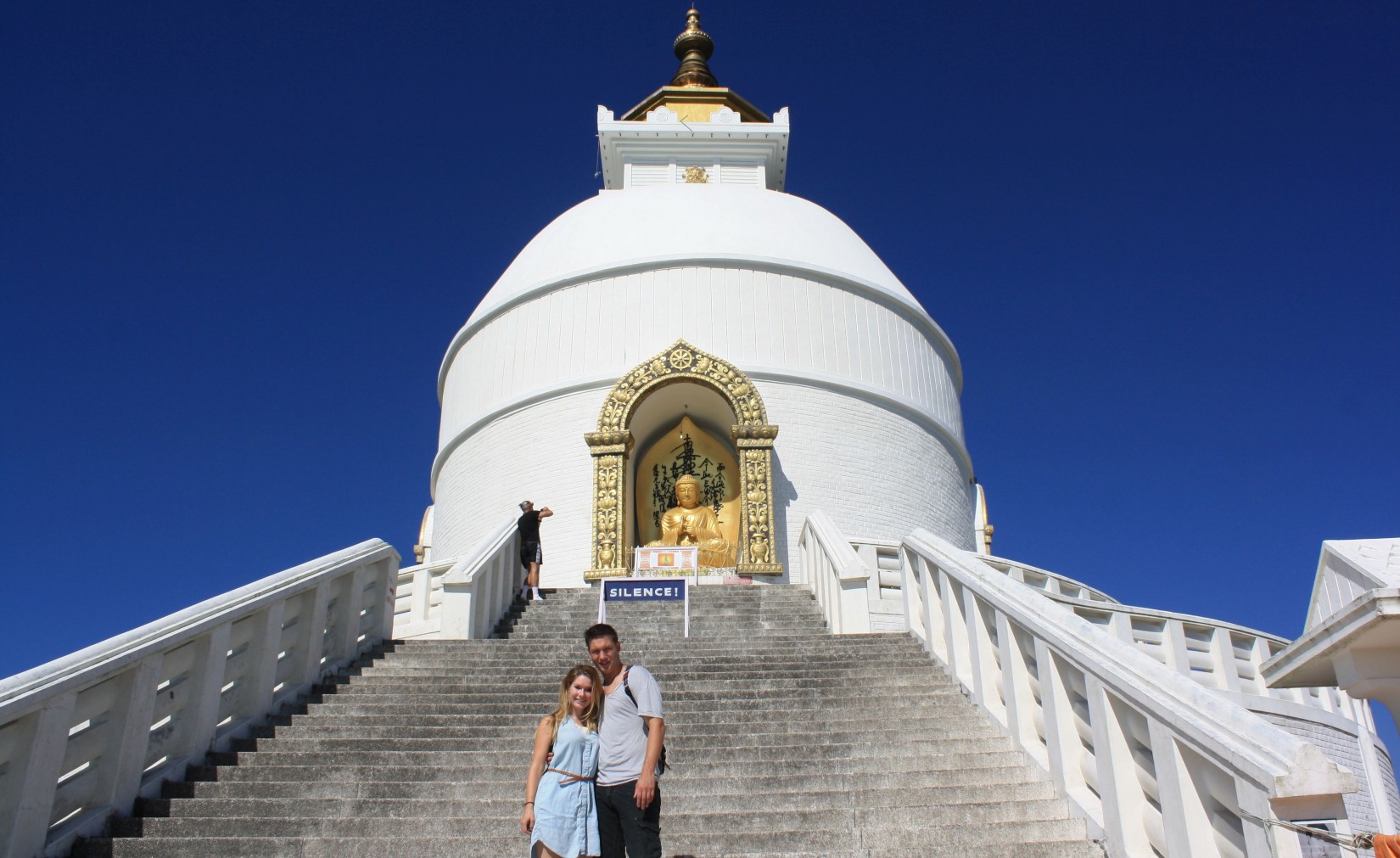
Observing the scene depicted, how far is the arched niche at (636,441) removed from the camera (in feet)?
49.4

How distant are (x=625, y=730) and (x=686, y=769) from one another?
6.48ft

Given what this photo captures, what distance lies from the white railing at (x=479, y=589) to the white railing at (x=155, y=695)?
105cm

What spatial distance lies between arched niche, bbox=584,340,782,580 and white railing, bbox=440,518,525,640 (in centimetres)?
340

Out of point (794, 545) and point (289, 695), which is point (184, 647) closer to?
point (289, 695)

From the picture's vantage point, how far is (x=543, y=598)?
1184 cm

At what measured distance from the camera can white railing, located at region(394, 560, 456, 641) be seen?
506 inches

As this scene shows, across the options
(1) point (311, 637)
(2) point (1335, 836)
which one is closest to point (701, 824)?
(2) point (1335, 836)

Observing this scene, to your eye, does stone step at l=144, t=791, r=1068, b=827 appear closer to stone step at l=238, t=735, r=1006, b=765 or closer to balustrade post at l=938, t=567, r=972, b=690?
stone step at l=238, t=735, r=1006, b=765

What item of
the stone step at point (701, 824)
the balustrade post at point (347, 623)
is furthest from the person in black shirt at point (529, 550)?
the stone step at point (701, 824)

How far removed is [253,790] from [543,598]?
19.7ft

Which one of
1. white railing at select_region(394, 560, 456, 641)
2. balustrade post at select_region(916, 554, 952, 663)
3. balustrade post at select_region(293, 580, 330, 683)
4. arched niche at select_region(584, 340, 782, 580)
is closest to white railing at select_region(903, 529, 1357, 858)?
balustrade post at select_region(916, 554, 952, 663)

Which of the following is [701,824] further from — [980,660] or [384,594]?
[384,594]

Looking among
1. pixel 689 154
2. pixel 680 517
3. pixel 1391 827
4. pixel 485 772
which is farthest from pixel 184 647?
pixel 689 154

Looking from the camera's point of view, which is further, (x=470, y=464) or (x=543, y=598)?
(x=470, y=464)
